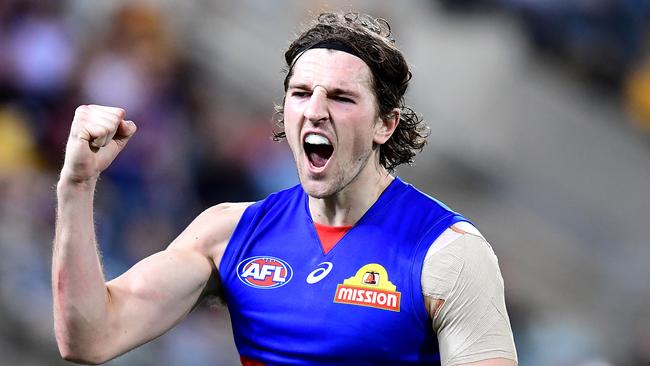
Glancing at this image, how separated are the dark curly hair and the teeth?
300mm

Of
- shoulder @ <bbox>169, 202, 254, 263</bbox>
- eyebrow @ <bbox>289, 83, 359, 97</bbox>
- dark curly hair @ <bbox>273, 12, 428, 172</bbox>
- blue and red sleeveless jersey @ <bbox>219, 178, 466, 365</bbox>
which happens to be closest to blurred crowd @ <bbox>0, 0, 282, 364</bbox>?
shoulder @ <bbox>169, 202, 254, 263</bbox>

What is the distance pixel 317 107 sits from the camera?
161 inches

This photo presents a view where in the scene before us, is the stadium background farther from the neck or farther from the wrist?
the wrist

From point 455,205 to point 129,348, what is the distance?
21.7ft

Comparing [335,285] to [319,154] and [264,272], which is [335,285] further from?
[319,154]

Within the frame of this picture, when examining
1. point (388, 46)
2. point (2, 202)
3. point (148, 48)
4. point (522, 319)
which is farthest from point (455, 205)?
point (388, 46)

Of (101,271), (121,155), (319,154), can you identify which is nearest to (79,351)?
(101,271)

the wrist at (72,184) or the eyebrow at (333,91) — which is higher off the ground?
the eyebrow at (333,91)

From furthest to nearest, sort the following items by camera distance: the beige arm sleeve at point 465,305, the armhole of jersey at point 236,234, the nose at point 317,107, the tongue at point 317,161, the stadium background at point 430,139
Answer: the stadium background at point 430,139 < the armhole of jersey at point 236,234 < the tongue at point 317,161 < the nose at point 317,107 < the beige arm sleeve at point 465,305

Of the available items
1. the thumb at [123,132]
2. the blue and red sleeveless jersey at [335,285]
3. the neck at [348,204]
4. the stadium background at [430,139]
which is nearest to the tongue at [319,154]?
the neck at [348,204]

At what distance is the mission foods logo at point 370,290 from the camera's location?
159 inches

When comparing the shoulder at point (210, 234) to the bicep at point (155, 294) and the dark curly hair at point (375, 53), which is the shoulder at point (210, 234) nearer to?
the bicep at point (155, 294)

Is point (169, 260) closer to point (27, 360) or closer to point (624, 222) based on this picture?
point (27, 360)

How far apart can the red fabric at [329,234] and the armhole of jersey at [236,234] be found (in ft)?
0.87
